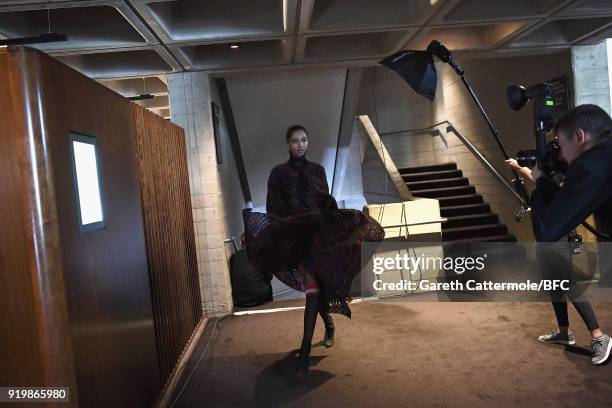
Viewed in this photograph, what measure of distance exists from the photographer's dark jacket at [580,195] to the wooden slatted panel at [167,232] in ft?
6.86

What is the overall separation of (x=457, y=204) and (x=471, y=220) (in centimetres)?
51

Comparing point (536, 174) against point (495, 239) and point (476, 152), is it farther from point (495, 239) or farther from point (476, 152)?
point (476, 152)

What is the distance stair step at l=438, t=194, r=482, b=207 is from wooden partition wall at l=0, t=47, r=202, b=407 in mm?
5047

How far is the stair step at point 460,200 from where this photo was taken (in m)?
6.89

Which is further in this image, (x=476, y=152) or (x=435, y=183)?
(x=435, y=183)

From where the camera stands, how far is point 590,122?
1.83 m

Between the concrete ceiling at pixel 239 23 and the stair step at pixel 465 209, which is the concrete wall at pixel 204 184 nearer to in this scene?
the concrete ceiling at pixel 239 23

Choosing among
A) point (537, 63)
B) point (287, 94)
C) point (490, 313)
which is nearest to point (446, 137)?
point (537, 63)

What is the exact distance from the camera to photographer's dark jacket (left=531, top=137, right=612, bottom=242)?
167 centimetres

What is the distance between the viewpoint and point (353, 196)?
7633mm

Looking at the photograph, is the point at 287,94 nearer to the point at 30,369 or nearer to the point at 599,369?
the point at 599,369

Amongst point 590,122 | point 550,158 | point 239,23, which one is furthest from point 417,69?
point 239,23

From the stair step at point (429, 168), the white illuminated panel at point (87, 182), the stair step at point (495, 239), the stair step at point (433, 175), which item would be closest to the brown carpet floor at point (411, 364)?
the white illuminated panel at point (87, 182)

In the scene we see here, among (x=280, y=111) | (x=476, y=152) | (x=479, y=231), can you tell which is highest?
(x=280, y=111)
